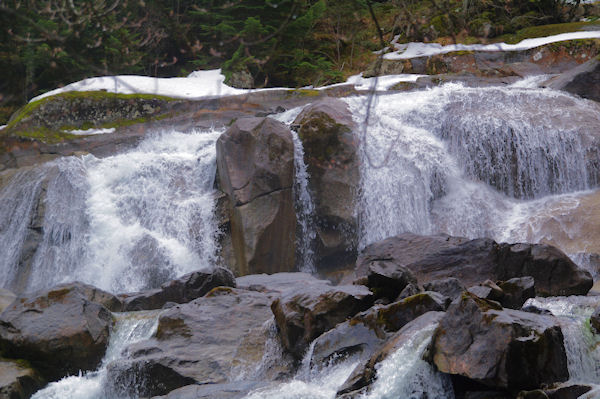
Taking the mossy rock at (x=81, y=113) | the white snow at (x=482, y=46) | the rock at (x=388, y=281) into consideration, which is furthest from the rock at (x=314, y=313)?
the white snow at (x=482, y=46)

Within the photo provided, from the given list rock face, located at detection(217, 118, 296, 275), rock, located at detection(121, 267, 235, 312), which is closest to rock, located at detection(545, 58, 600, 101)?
rock face, located at detection(217, 118, 296, 275)

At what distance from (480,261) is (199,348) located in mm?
4218

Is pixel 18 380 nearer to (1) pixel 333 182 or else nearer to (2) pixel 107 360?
(2) pixel 107 360

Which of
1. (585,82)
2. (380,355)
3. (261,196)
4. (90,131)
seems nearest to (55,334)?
(380,355)

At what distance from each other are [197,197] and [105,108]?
5450 millimetres

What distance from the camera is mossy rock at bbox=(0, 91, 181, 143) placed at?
15492 millimetres

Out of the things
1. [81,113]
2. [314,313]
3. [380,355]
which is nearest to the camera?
[380,355]

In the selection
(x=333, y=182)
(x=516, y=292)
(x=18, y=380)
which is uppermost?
(x=333, y=182)

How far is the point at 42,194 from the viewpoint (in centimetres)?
1254

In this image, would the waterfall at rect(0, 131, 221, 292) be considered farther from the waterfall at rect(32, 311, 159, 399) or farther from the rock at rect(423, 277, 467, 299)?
the rock at rect(423, 277, 467, 299)

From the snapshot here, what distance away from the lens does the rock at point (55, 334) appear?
7.39 meters

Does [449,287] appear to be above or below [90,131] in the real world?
below

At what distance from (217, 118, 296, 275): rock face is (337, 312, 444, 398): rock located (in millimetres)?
5998

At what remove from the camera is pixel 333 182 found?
39.6 feet
